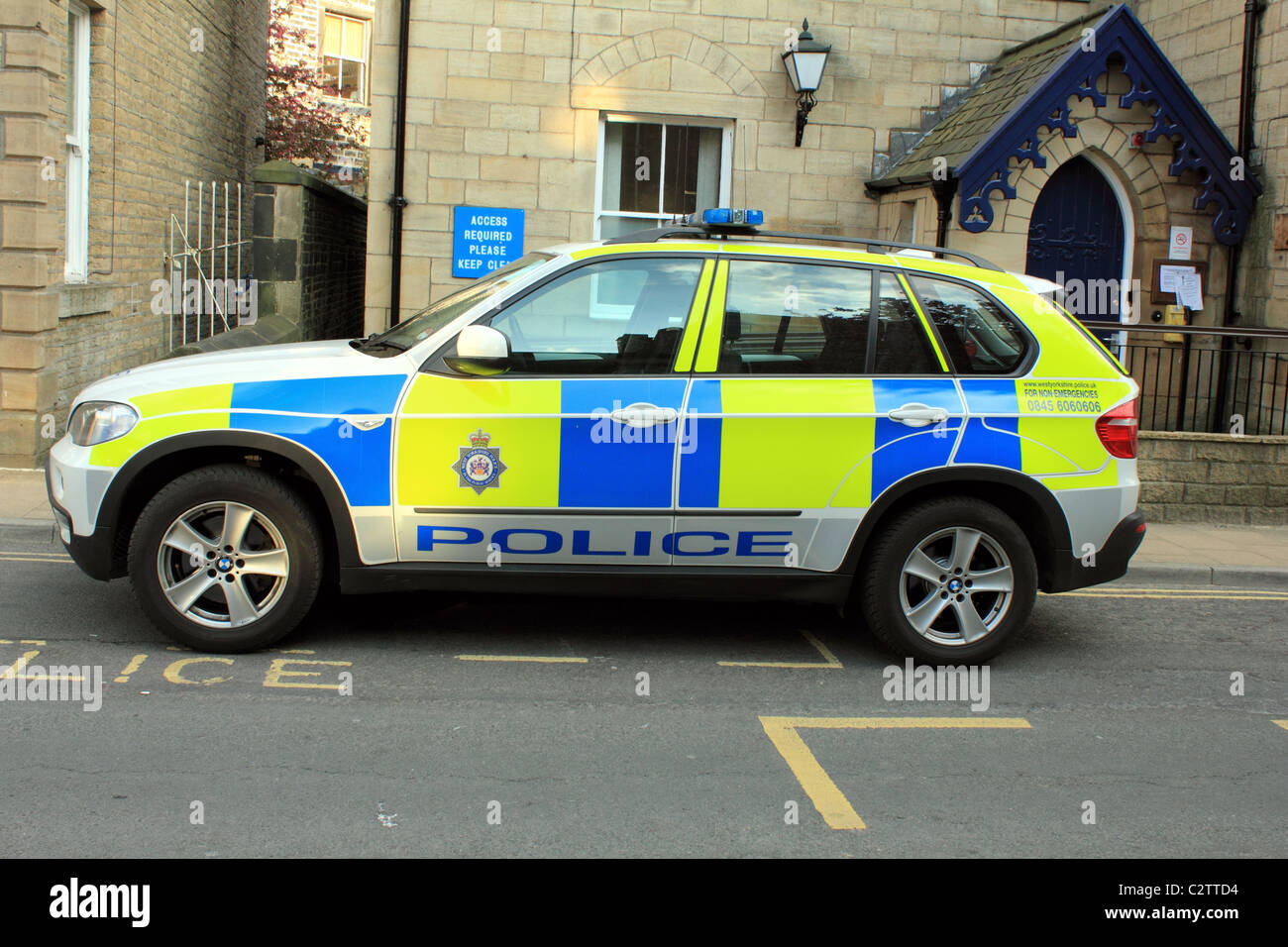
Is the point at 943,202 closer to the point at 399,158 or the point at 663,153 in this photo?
the point at 663,153

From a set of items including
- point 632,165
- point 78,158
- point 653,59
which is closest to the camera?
point 78,158

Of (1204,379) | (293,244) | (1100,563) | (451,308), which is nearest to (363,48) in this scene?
(293,244)

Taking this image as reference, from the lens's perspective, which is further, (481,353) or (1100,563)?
(1100,563)

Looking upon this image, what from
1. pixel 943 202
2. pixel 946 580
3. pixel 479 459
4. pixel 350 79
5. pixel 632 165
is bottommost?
pixel 946 580

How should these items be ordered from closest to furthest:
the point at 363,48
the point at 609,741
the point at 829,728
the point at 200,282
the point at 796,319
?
the point at 609,741
the point at 829,728
the point at 796,319
the point at 200,282
the point at 363,48

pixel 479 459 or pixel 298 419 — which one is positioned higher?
pixel 298 419

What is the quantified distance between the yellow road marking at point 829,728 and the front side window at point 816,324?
1564mm

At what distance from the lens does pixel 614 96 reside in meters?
11.8

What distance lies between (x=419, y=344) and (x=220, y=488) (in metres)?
1.05

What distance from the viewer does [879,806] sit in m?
4.46

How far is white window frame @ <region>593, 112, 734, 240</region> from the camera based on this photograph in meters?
11.9

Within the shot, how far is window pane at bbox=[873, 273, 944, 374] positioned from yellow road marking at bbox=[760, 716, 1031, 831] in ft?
5.19

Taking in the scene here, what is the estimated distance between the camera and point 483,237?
38.1 feet

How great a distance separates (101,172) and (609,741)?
28.6 ft
